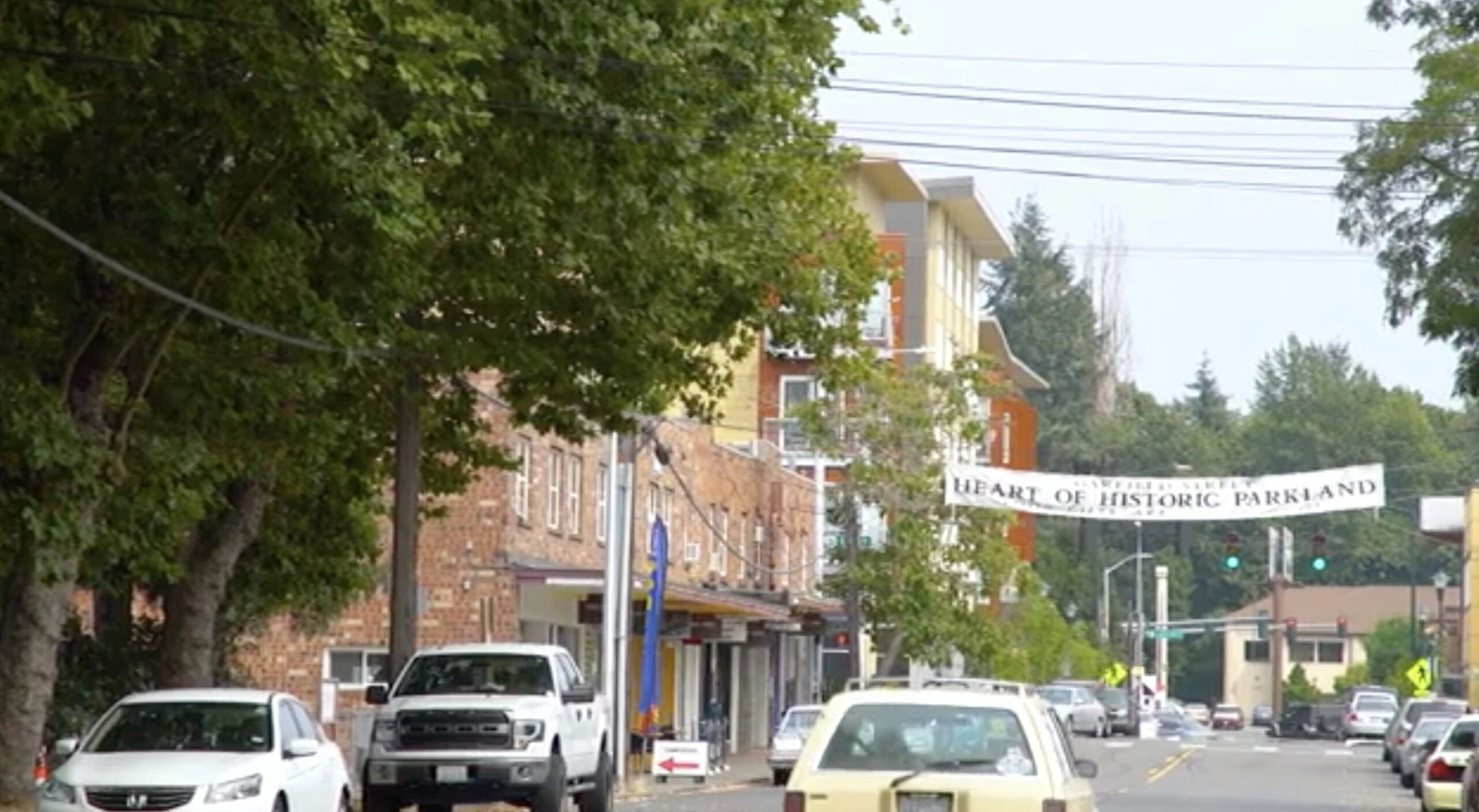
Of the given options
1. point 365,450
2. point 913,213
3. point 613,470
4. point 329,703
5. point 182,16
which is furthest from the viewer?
point 913,213

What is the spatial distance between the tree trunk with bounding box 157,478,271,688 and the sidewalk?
31.8 ft

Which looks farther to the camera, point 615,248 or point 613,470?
point 613,470

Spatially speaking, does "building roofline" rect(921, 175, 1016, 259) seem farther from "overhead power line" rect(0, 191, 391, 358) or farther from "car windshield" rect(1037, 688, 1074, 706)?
"overhead power line" rect(0, 191, 391, 358)

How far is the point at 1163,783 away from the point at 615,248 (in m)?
25.1

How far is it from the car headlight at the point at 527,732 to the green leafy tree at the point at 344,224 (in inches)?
153

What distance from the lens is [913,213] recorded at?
99312mm

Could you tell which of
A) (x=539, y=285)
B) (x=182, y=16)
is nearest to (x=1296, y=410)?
(x=539, y=285)

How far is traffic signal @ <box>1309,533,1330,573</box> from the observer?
222ft

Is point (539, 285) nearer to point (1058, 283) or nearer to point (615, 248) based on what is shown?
point (615, 248)

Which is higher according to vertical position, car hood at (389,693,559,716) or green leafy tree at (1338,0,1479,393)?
green leafy tree at (1338,0,1479,393)

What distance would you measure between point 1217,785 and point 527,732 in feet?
80.0

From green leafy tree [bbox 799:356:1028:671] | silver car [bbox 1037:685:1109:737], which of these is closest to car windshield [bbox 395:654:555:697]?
green leafy tree [bbox 799:356:1028:671]

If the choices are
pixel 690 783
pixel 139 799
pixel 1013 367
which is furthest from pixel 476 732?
pixel 1013 367

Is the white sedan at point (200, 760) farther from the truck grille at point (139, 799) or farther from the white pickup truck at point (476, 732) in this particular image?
the white pickup truck at point (476, 732)
